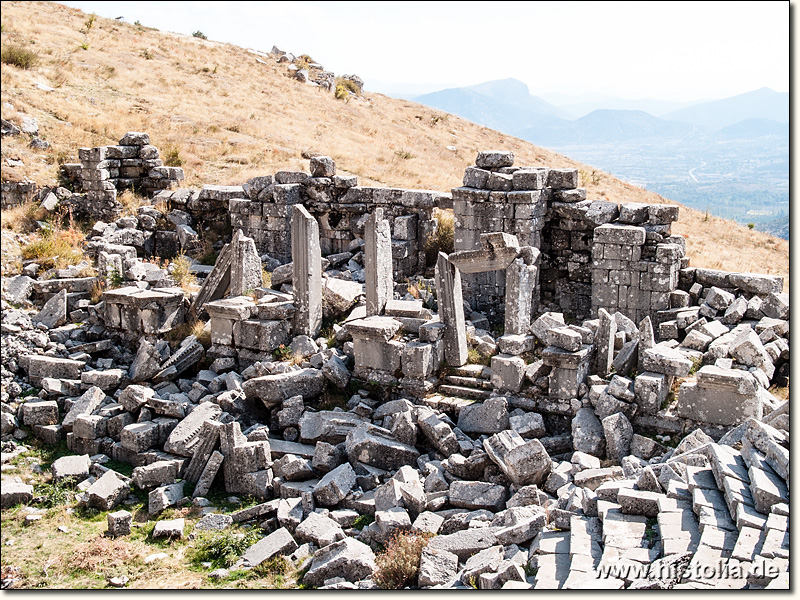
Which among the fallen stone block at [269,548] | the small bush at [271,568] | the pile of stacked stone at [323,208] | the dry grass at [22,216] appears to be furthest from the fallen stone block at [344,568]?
the dry grass at [22,216]

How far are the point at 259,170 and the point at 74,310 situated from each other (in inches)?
313

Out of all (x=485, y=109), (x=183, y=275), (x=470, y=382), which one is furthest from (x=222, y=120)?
(x=485, y=109)

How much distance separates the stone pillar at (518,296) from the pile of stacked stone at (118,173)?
10.6m

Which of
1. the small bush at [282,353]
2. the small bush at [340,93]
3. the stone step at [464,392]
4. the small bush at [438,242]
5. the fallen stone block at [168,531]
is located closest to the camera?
the fallen stone block at [168,531]

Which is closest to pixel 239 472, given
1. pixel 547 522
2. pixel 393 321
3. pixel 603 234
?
pixel 393 321

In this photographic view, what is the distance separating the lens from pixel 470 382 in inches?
460

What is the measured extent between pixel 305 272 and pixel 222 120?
1583cm

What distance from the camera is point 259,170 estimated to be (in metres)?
21.0

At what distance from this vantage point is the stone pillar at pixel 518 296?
11.7m

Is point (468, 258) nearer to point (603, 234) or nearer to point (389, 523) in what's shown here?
point (603, 234)

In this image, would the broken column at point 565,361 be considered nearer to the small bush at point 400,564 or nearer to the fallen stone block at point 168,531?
the small bush at point 400,564

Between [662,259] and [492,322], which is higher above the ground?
[662,259]

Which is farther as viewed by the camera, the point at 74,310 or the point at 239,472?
the point at 74,310

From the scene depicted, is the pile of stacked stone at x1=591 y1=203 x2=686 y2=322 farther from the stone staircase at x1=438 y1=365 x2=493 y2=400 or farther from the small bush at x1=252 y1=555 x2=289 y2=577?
the small bush at x1=252 y1=555 x2=289 y2=577
